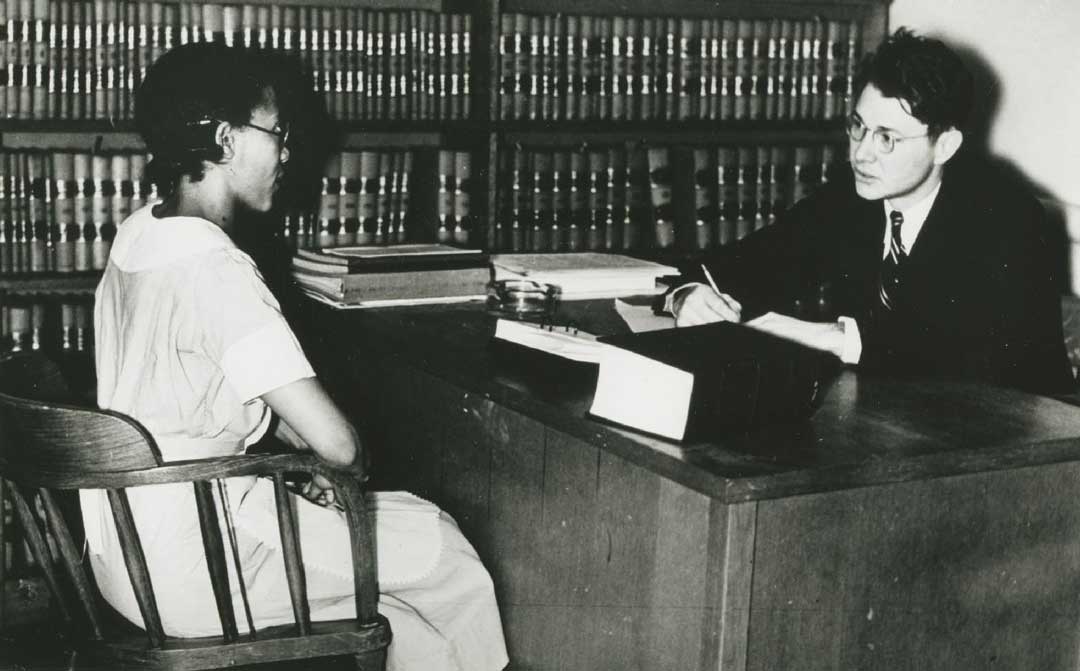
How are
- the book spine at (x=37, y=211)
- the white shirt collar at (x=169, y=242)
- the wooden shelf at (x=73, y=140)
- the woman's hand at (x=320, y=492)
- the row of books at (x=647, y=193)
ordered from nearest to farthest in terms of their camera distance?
the white shirt collar at (x=169, y=242) → the woman's hand at (x=320, y=492) → the book spine at (x=37, y=211) → the wooden shelf at (x=73, y=140) → the row of books at (x=647, y=193)

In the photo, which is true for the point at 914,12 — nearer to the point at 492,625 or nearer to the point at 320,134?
the point at 320,134

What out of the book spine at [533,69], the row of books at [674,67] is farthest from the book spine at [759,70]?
the book spine at [533,69]

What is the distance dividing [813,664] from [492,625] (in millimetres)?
513

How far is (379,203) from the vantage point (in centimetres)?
309

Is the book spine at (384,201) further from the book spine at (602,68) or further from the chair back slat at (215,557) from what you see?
the chair back slat at (215,557)

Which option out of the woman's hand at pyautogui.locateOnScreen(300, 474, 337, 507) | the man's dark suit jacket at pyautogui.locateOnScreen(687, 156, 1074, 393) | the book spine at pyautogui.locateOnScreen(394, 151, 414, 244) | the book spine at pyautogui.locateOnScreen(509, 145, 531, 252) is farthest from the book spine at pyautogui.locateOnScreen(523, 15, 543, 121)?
the woman's hand at pyautogui.locateOnScreen(300, 474, 337, 507)

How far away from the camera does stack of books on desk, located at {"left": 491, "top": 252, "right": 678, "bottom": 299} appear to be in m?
2.62

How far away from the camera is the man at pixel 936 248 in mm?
2293

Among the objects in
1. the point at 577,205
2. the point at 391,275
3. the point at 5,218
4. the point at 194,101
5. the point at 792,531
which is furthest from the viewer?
the point at 577,205

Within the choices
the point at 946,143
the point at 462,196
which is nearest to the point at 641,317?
the point at 946,143

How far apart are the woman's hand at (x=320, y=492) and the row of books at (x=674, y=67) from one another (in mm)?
1418

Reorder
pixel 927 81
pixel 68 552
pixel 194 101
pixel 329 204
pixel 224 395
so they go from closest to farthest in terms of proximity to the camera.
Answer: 1. pixel 68 552
2. pixel 224 395
3. pixel 194 101
4. pixel 927 81
5. pixel 329 204

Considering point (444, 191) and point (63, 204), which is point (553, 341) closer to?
point (444, 191)

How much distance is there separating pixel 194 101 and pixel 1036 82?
225cm
